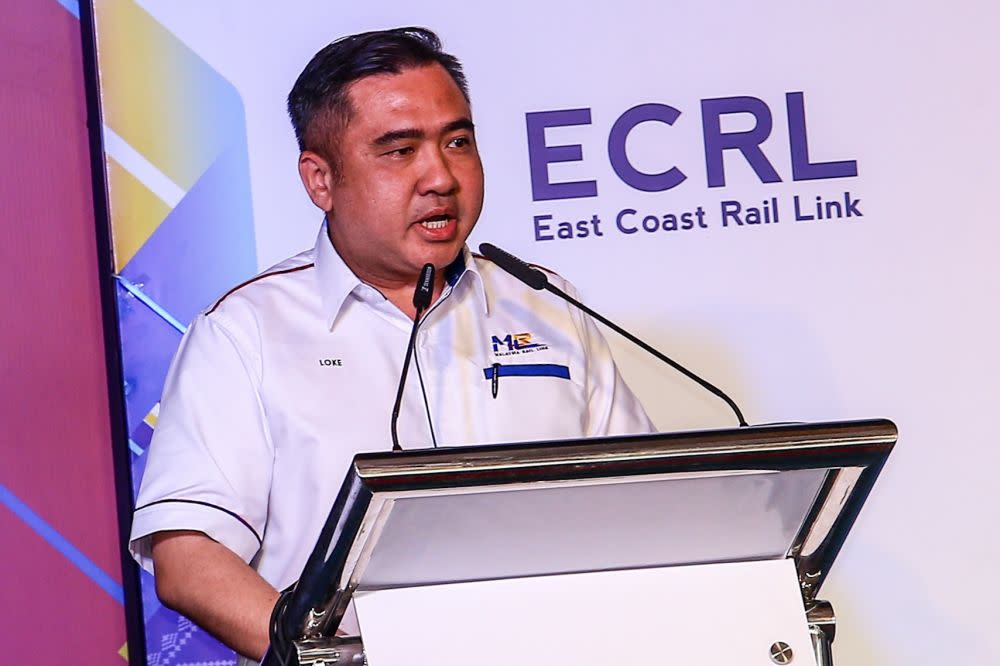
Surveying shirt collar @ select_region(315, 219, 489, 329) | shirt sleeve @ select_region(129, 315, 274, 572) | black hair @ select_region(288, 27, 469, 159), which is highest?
black hair @ select_region(288, 27, 469, 159)

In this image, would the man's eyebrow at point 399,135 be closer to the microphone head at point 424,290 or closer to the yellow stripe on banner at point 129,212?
the microphone head at point 424,290

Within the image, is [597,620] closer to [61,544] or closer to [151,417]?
[151,417]

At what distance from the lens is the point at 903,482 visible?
A: 2.90 m

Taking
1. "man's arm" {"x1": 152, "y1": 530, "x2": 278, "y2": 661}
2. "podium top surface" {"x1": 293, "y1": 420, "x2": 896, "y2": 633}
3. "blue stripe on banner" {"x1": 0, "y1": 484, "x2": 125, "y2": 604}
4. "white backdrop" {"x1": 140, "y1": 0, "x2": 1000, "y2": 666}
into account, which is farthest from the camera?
"white backdrop" {"x1": 140, "y1": 0, "x2": 1000, "y2": 666}

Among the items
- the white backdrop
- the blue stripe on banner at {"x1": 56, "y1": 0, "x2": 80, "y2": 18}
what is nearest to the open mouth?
the white backdrop

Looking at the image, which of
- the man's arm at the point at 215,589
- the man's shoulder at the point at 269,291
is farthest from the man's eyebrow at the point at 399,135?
the man's arm at the point at 215,589

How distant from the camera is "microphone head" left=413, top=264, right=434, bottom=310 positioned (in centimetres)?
167

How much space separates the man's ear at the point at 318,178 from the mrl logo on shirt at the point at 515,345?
0.35 m

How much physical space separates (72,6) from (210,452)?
1.22 metres

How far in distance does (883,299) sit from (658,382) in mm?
530

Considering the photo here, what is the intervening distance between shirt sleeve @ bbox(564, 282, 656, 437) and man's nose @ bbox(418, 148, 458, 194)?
31 cm

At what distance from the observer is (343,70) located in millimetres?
2129

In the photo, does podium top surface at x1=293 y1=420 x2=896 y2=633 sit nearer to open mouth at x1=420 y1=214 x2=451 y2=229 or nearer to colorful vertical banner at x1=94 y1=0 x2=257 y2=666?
open mouth at x1=420 y1=214 x2=451 y2=229

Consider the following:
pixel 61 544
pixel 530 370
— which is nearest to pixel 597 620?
pixel 530 370
